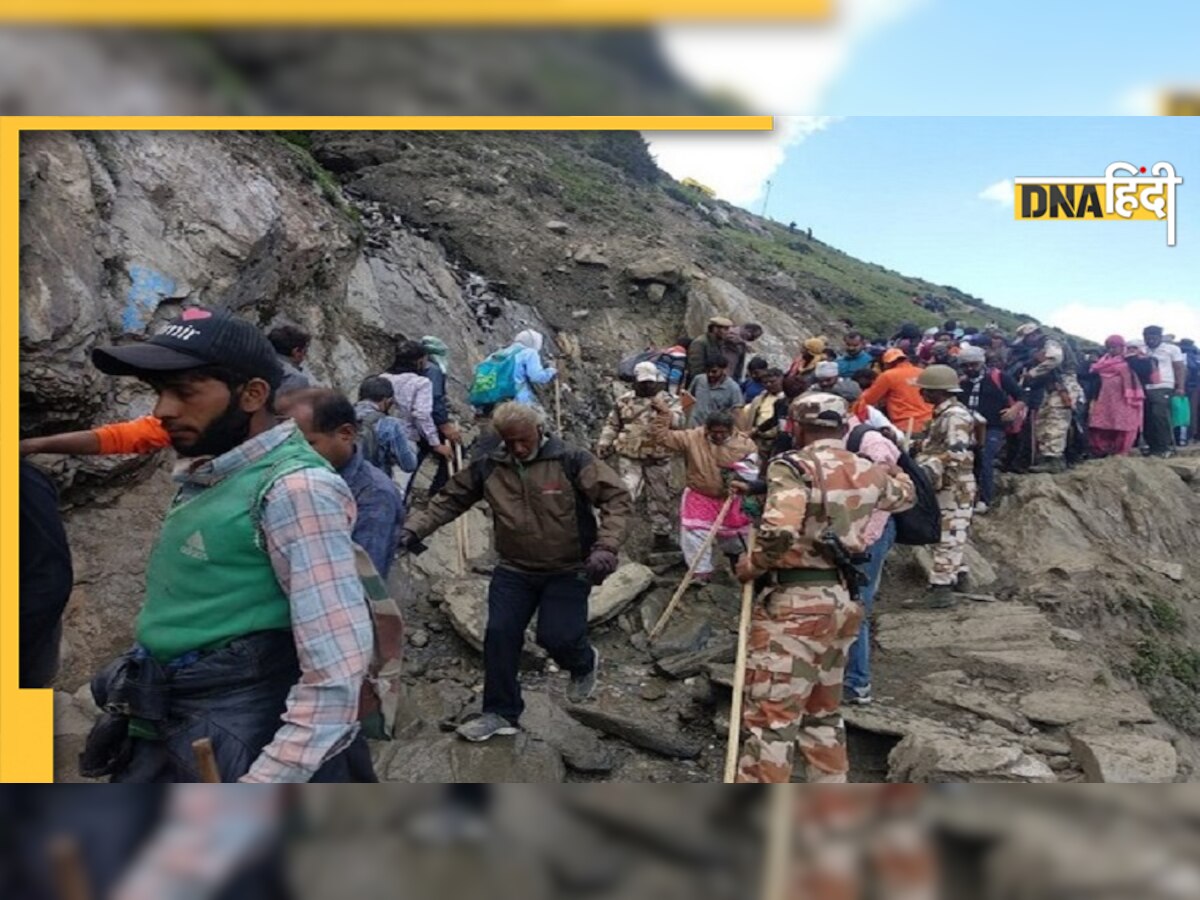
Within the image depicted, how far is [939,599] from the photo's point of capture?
7.50 m

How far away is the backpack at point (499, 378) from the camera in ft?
23.5

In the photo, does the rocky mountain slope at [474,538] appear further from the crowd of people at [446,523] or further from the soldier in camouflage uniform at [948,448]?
the soldier in camouflage uniform at [948,448]

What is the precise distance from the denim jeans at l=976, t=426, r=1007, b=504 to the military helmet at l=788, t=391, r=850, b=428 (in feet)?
20.5

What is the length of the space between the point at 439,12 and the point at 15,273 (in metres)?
2.07

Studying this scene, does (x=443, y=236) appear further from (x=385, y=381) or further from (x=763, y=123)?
(x=763, y=123)

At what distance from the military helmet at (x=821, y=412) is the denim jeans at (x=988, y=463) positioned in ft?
20.5

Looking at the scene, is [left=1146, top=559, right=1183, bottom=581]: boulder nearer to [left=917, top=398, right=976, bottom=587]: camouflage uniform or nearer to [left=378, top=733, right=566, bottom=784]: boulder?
[left=917, top=398, right=976, bottom=587]: camouflage uniform

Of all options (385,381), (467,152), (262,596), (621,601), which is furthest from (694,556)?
(467,152)

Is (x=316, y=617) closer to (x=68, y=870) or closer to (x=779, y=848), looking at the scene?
(x=68, y=870)

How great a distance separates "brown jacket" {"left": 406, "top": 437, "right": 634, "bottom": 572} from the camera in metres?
4.27

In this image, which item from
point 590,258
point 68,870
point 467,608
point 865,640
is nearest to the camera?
point 68,870

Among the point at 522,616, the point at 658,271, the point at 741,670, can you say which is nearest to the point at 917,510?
the point at 741,670

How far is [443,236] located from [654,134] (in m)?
10.5

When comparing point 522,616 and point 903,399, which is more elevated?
point 903,399
